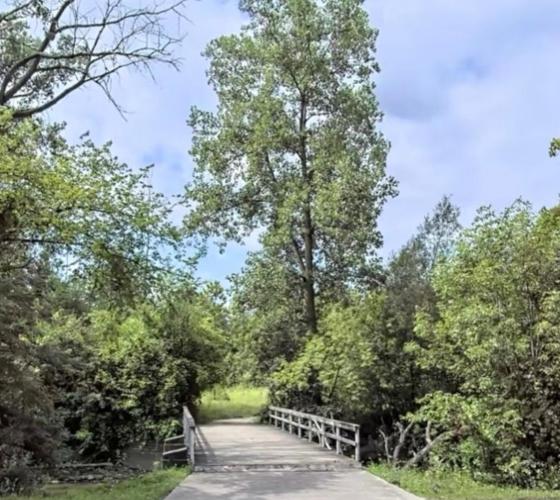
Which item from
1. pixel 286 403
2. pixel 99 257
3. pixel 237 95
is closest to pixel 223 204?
pixel 237 95

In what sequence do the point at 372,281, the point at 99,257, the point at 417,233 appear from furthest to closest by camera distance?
the point at 417,233 → the point at 372,281 → the point at 99,257

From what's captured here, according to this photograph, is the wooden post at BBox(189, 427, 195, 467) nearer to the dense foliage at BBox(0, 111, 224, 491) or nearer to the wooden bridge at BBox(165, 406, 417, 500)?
the wooden bridge at BBox(165, 406, 417, 500)

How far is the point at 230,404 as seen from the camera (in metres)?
37.0

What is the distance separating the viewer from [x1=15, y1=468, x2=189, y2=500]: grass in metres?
10.1

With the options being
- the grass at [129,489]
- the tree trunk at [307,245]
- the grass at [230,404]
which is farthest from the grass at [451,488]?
the grass at [230,404]

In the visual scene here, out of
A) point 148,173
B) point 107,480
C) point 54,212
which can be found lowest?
point 107,480

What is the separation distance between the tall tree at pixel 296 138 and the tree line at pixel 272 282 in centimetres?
8

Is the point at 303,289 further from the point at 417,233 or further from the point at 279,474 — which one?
the point at 279,474

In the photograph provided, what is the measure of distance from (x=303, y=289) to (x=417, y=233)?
7.51 m

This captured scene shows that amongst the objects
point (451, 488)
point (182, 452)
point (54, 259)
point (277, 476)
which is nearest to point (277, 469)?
point (277, 476)

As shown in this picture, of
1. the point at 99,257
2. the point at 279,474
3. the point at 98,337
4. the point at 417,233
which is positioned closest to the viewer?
the point at 279,474

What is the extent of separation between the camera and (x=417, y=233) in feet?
102

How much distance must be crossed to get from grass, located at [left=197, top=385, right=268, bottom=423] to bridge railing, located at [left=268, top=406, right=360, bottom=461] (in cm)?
566

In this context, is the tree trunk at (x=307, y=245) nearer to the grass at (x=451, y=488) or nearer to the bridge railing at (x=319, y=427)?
the bridge railing at (x=319, y=427)
